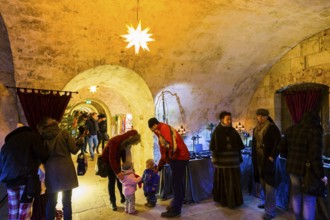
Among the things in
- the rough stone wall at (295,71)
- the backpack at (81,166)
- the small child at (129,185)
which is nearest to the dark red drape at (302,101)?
the rough stone wall at (295,71)

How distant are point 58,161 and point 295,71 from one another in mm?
4989

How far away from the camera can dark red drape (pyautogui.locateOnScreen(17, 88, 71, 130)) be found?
11.7 ft

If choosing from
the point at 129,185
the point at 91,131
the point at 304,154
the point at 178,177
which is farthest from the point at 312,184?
the point at 91,131

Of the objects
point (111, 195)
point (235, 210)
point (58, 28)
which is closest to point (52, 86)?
point (58, 28)

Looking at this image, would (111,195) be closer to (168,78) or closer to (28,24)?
(168,78)

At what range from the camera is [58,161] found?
3145 mm

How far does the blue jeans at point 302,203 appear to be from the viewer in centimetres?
313

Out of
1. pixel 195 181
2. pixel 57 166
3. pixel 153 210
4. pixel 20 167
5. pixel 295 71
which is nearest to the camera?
pixel 20 167

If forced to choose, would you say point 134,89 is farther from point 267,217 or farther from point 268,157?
point 267,217

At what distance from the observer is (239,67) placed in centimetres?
553

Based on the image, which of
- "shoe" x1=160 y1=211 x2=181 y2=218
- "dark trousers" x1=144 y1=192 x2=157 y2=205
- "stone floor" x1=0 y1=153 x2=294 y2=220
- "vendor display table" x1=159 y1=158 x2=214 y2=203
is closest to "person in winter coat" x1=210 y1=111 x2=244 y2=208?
"stone floor" x1=0 y1=153 x2=294 y2=220

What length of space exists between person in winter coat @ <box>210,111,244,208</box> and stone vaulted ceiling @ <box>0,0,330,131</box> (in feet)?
4.83

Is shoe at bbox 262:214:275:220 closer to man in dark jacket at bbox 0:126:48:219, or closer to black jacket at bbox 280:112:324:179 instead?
black jacket at bbox 280:112:324:179

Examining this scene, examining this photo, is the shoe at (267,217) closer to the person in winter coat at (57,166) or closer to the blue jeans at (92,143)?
the person in winter coat at (57,166)
